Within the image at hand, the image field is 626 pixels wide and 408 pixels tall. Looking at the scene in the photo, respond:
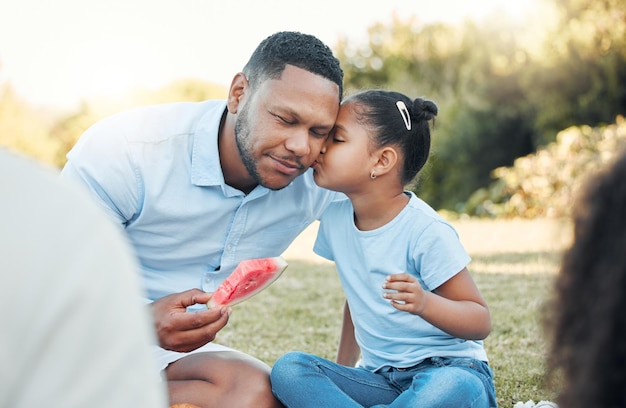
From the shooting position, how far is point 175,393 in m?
3.34

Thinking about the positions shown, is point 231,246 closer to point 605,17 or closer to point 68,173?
point 68,173

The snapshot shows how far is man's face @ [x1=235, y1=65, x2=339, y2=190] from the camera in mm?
3434

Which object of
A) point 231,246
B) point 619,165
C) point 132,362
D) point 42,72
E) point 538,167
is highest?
point 619,165

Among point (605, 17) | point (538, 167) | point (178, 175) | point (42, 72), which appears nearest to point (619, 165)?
point (178, 175)

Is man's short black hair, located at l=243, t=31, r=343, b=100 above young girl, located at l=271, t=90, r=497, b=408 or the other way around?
above

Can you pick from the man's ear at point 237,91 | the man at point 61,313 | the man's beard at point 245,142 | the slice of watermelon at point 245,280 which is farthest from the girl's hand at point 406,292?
the man at point 61,313

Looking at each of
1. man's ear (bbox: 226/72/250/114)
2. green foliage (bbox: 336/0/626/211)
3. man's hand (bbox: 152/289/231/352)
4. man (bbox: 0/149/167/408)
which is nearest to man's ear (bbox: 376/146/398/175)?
man's ear (bbox: 226/72/250/114)

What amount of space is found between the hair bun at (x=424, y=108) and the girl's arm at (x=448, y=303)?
0.76 meters

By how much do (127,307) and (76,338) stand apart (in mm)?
80

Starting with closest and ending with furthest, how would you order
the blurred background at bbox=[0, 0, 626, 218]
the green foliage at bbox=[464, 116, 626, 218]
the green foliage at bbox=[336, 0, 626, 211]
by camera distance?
the green foliage at bbox=[464, 116, 626, 218]
the blurred background at bbox=[0, 0, 626, 218]
the green foliage at bbox=[336, 0, 626, 211]

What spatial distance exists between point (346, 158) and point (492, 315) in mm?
2735

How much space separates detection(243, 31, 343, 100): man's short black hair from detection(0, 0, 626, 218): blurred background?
377 mm

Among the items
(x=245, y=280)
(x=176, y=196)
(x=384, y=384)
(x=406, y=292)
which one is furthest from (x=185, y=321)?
(x=384, y=384)

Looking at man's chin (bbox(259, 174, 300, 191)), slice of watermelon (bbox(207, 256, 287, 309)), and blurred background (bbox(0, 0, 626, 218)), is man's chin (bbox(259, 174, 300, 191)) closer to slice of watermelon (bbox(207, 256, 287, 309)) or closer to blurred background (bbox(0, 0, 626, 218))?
slice of watermelon (bbox(207, 256, 287, 309))
